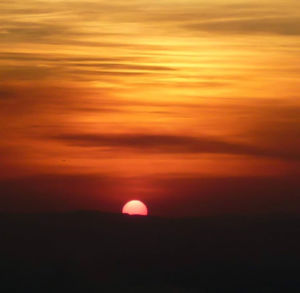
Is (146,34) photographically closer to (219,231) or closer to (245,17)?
(245,17)

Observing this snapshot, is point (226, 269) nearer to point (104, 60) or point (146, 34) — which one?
point (104, 60)

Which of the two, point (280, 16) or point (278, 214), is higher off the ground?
point (280, 16)

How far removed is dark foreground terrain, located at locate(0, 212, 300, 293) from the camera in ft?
26.5

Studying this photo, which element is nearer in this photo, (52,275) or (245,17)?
→ (52,275)

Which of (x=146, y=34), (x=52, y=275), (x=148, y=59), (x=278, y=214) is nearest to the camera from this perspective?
(x=52, y=275)

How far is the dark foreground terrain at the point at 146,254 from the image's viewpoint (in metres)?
8.09

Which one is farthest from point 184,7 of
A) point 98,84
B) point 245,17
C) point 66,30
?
point 98,84

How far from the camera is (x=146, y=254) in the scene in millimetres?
8875

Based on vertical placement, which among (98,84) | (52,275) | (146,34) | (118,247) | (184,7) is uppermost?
(184,7)

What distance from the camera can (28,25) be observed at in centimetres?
2014

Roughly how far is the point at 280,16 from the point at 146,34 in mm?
2752

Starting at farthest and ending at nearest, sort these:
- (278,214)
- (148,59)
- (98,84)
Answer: (148,59) < (98,84) < (278,214)

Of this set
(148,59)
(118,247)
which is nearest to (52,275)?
(118,247)

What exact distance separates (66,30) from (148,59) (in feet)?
9.93
